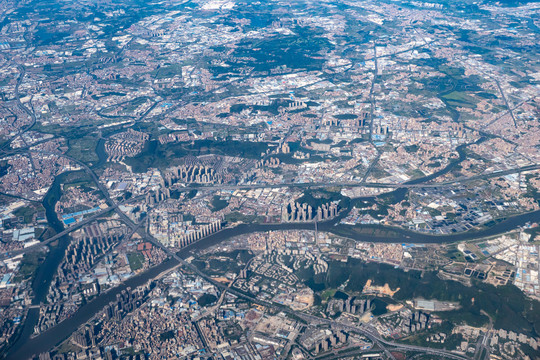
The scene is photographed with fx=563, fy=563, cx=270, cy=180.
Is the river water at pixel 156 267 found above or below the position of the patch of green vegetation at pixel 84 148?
above

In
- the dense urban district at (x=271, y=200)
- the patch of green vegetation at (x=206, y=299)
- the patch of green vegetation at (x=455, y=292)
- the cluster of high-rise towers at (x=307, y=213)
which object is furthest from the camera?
the cluster of high-rise towers at (x=307, y=213)

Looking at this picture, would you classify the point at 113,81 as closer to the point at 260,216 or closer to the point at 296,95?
the point at 296,95

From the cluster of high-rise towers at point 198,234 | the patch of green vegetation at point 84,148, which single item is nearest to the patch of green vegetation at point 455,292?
the cluster of high-rise towers at point 198,234

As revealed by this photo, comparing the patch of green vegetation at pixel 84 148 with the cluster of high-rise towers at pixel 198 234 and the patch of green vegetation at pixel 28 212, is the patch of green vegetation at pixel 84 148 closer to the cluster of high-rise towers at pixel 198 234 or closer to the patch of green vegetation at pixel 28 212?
the patch of green vegetation at pixel 28 212

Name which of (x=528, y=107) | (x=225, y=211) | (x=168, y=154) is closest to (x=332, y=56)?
(x=528, y=107)

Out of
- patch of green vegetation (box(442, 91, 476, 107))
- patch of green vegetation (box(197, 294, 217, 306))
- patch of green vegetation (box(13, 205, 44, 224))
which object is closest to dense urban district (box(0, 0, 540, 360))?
patch of green vegetation (box(197, 294, 217, 306))
